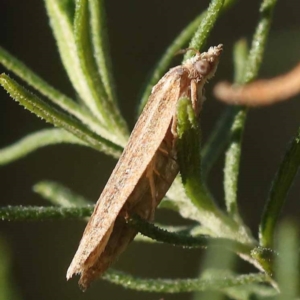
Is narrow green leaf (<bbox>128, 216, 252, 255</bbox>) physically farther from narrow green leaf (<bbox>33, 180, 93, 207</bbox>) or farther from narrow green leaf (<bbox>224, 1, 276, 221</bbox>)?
narrow green leaf (<bbox>33, 180, 93, 207</bbox>)

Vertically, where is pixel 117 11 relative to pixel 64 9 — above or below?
below

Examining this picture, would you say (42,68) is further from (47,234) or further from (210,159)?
(210,159)

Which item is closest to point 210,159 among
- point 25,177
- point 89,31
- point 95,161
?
point 89,31

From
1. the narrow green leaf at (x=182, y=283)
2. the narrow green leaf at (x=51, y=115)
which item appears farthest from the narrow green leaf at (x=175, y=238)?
the narrow green leaf at (x=51, y=115)

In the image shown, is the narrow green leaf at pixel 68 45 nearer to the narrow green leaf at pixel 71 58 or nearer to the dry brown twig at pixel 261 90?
the narrow green leaf at pixel 71 58

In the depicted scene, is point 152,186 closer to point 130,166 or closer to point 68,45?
point 130,166

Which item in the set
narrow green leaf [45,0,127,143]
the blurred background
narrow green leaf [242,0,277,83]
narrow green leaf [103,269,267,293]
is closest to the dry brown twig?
narrow green leaf [242,0,277,83]

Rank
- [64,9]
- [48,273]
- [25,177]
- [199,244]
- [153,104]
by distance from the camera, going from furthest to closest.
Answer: [25,177] → [48,273] → [64,9] → [153,104] → [199,244]
